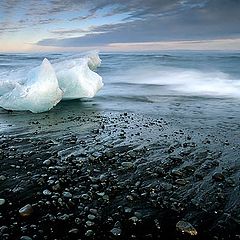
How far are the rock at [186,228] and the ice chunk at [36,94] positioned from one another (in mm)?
8888

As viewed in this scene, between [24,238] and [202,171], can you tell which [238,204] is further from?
[24,238]

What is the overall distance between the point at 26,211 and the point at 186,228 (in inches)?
91.3

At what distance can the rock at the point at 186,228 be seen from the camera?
13.7 ft

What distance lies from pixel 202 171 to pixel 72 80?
29.2 feet

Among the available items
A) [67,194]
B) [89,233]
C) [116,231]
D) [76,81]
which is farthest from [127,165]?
[76,81]

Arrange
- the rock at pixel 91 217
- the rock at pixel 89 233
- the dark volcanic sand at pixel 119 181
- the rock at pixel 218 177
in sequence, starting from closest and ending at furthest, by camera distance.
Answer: the rock at pixel 89 233 → the dark volcanic sand at pixel 119 181 → the rock at pixel 91 217 → the rock at pixel 218 177

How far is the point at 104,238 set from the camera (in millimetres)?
4051

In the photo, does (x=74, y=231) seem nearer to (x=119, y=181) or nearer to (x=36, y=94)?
(x=119, y=181)

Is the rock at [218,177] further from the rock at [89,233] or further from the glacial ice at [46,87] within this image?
the glacial ice at [46,87]

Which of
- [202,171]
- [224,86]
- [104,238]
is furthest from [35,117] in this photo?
[224,86]

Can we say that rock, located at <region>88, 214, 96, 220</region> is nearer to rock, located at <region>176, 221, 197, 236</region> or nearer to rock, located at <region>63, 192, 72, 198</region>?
rock, located at <region>63, 192, 72, 198</region>

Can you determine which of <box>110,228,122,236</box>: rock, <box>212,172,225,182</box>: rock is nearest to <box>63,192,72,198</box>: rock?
<box>110,228,122,236</box>: rock

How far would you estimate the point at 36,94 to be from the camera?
39.1 ft

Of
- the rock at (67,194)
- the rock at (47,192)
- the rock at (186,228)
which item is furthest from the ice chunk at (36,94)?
the rock at (186,228)
